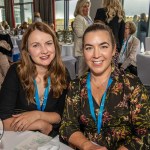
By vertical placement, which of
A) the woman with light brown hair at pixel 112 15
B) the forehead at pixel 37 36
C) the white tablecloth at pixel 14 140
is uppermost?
the woman with light brown hair at pixel 112 15

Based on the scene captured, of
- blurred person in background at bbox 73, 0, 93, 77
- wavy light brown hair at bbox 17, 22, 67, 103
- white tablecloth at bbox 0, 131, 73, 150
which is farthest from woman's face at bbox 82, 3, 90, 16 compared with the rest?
white tablecloth at bbox 0, 131, 73, 150

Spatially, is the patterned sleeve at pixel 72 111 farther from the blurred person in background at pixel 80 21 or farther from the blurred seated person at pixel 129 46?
the blurred seated person at pixel 129 46

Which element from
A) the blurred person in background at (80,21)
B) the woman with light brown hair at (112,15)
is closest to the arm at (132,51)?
the woman with light brown hair at (112,15)

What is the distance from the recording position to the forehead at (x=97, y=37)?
1.34 metres

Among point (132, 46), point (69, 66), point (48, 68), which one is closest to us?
point (48, 68)

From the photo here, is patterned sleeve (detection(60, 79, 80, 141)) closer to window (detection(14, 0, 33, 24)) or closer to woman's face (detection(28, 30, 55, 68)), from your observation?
woman's face (detection(28, 30, 55, 68))

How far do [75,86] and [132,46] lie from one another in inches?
117

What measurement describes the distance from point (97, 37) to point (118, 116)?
49cm

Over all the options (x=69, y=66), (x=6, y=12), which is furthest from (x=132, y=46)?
(x=6, y=12)

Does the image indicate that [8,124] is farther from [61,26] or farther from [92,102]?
[61,26]

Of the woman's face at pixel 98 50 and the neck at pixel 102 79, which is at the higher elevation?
the woman's face at pixel 98 50

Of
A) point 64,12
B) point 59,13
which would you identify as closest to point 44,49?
point 64,12

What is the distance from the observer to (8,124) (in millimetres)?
1443

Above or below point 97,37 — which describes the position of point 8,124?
below
